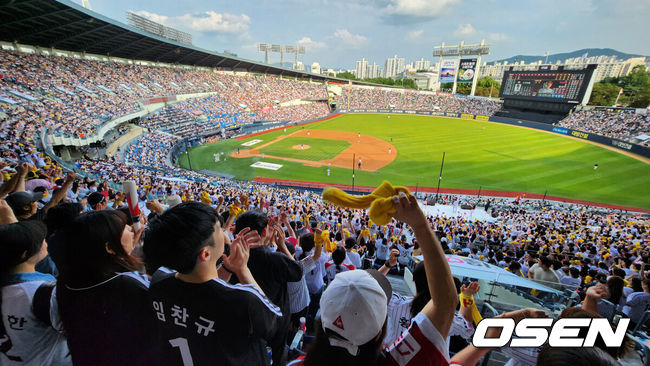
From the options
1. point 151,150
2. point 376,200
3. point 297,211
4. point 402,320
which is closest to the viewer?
point 376,200

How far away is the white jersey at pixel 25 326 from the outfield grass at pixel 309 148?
30000mm

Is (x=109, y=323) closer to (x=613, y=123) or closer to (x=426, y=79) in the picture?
(x=613, y=123)

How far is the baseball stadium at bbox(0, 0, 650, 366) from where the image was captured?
68.9 inches

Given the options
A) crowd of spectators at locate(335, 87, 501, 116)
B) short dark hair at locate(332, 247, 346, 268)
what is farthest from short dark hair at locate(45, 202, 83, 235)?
crowd of spectators at locate(335, 87, 501, 116)

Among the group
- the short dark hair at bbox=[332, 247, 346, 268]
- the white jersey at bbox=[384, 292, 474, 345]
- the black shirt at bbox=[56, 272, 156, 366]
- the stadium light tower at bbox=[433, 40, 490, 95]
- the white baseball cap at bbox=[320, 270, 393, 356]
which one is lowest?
the short dark hair at bbox=[332, 247, 346, 268]

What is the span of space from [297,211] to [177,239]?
12.9 m

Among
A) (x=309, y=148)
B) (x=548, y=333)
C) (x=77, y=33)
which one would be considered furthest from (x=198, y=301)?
(x=77, y=33)

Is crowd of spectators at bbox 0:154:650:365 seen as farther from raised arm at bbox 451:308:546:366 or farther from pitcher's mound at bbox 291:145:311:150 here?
pitcher's mound at bbox 291:145:311:150

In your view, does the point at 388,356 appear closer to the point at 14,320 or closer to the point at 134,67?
the point at 14,320

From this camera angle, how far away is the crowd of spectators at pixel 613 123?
3631cm

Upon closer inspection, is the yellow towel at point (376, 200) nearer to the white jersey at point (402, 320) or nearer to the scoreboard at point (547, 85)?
the white jersey at point (402, 320)

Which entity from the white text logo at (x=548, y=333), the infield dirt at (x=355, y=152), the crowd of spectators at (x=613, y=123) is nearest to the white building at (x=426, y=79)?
the crowd of spectators at (x=613, y=123)

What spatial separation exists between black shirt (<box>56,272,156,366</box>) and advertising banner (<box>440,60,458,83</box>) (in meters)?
86.4

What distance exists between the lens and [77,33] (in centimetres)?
3077
